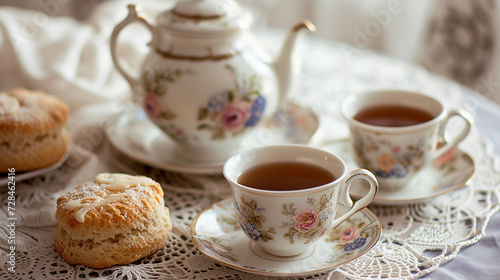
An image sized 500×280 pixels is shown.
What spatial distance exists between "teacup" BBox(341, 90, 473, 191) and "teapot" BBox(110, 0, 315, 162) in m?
0.21

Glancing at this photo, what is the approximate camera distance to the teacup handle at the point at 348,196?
847 mm

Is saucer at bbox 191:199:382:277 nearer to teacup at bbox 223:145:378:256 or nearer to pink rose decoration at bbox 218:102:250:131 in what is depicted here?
teacup at bbox 223:145:378:256

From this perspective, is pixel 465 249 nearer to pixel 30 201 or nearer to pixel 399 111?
pixel 399 111

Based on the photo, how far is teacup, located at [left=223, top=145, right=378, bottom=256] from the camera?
0.81 m

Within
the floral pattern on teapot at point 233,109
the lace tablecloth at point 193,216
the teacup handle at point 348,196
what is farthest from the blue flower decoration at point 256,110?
the teacup handle at point 348,196

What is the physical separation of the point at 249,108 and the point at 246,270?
0.43 m

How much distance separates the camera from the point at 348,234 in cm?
90

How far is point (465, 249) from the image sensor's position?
0.90 m

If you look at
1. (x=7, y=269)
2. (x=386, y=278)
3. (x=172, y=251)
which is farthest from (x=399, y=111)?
(x=7, y=269)

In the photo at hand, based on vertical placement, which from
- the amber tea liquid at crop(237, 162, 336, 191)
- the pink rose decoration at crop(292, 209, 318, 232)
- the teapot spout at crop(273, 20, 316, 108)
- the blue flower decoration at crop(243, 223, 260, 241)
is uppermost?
the teapot spout at crop(273, 20, 316, 108)

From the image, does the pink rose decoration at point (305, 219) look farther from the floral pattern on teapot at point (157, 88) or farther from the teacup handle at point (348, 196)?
the floral pattern on teapot at point (157, 88)

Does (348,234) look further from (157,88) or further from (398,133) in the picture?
(157,88)

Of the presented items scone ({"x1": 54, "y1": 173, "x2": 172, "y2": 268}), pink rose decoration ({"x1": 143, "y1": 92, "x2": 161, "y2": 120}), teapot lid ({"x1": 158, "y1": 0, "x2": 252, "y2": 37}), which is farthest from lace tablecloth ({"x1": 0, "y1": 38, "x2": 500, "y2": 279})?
teapot lid ({"x1": 158, "y1": 0, "x2": 252, "y2": 37})

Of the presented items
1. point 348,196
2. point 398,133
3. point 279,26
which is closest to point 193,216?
point 348,196
